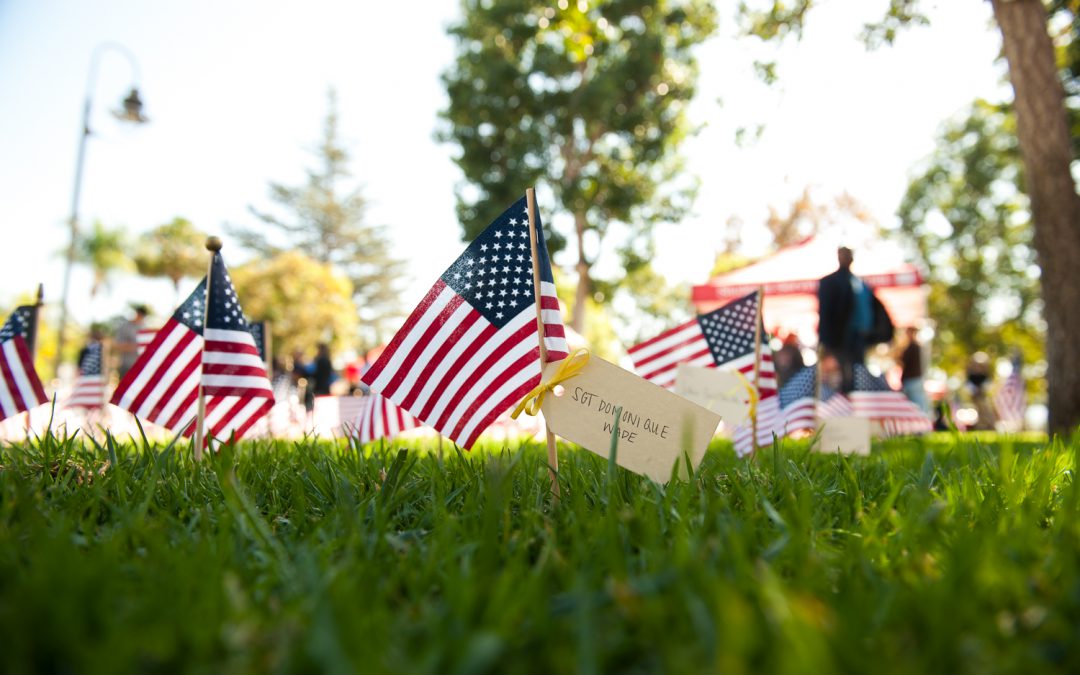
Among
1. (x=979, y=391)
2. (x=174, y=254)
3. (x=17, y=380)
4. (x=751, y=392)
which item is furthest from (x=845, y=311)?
(x=174, y=254)

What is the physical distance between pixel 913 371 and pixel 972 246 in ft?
101

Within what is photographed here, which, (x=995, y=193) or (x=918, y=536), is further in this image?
(x=995, y=193)

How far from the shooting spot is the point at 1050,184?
6.86 m

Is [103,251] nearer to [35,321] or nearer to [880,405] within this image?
[35,321]

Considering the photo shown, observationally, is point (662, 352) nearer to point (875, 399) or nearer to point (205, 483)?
point (205, 483)

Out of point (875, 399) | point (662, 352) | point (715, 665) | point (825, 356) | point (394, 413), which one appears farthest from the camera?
point (825, 356)

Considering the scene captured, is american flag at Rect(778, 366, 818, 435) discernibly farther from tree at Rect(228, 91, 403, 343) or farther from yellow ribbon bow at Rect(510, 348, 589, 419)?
tree at Rect(228, 91, 403, 343)

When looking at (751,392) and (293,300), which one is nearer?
(751,392)

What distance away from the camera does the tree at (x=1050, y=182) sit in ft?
21.9

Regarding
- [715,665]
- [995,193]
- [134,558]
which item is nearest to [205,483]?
Answer: [134,558]

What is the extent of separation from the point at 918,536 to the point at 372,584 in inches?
46.2

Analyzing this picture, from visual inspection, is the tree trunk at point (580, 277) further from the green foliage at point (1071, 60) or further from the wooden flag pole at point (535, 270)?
the wooden flag pole at point (535, 270)

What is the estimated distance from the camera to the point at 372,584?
1371 millimetres

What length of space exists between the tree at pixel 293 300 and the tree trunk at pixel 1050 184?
127ft
